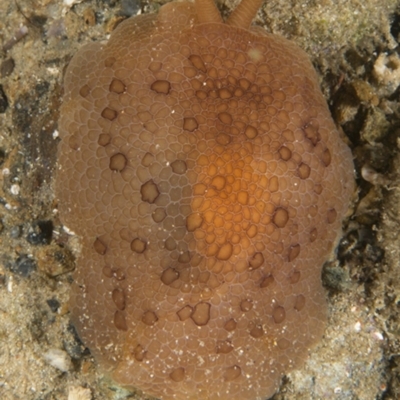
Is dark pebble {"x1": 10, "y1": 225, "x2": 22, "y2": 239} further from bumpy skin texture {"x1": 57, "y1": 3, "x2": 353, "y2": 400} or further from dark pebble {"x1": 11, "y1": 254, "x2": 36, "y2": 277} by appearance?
bumpy skin texture {"x1": 57, "y1": 3, "x2": 353, "y2": 400}

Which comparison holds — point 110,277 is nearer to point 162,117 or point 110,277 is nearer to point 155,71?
point 162,117

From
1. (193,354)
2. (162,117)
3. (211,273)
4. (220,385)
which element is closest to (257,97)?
(162,117)

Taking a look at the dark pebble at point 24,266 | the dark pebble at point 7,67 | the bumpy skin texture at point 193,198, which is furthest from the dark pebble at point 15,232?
the dark pebble at point 7,67

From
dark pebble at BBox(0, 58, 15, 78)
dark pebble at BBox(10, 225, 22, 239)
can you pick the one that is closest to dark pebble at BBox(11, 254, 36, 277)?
dark pebble at BBox(10, 225, 22, 239)

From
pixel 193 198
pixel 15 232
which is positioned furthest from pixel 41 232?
pixel 193 198

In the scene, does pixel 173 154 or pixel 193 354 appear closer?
pixel 173 154

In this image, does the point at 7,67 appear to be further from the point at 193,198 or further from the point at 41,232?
the point at 193,198

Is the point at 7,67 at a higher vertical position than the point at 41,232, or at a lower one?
higher

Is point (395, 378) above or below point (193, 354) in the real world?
below
